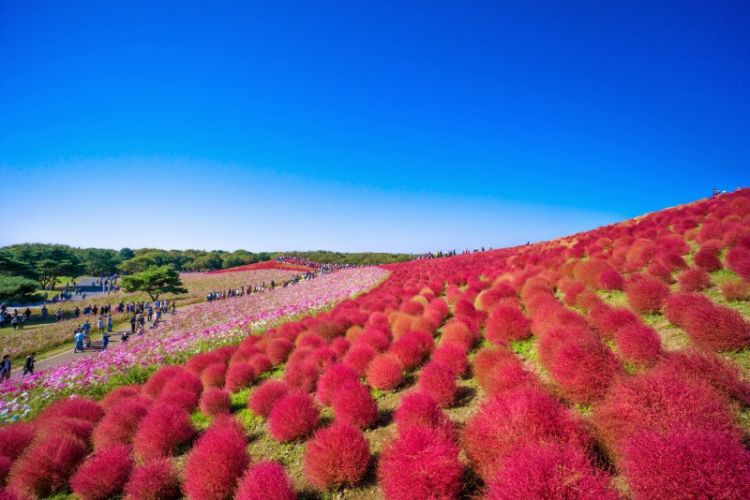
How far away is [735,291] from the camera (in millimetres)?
5449

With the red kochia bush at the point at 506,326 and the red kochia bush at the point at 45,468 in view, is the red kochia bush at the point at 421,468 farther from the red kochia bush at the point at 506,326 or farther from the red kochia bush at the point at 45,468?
the red kochia bush at the point at 45,468

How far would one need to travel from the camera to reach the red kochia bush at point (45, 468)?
5.01 meters

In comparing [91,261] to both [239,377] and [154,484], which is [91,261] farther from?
[154,484]

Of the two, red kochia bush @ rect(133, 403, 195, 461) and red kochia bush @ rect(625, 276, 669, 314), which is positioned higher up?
red kochia bush @ rect(625, 276, 669, 314)

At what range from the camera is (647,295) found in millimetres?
5980

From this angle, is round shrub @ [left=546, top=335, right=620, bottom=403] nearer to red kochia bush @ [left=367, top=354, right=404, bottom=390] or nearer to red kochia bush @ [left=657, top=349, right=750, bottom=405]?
red kochia bush @ [left=657, top=349, right=750, bottom=405]

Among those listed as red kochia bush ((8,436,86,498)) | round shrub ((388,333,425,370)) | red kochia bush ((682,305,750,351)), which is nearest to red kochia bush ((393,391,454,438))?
round shrub ((388,333,425,370))

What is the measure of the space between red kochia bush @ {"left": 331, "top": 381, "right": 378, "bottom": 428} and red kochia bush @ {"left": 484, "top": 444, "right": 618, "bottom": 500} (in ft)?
9.41

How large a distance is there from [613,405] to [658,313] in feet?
13.4

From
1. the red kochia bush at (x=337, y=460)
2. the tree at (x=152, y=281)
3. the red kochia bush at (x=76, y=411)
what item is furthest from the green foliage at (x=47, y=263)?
the red kochia bush at (x=337, y=460)

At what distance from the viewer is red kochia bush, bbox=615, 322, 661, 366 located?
4.25 m

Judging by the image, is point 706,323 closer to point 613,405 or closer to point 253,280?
point 613,405

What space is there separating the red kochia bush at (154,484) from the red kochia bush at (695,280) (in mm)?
9972

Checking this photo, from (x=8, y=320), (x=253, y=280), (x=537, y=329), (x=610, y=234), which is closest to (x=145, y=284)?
(x=8, y=320)
